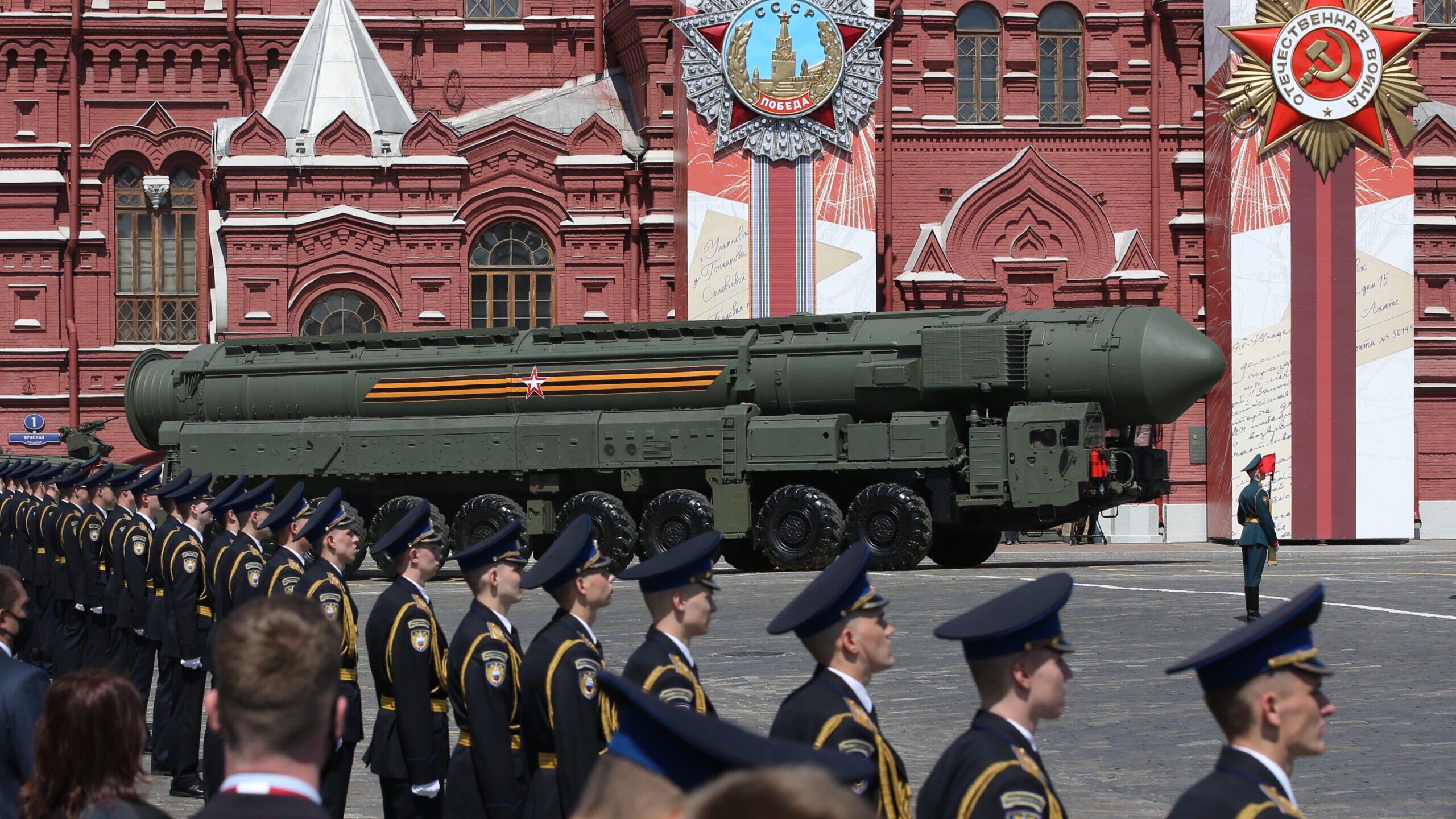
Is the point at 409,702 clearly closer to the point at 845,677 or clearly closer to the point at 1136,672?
the point at 845,677

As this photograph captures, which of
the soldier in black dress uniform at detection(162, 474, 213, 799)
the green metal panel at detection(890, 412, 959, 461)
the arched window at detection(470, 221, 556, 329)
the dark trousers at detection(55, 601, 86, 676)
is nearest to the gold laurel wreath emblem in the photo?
the arched window at detection(470, 221, 556, 329)

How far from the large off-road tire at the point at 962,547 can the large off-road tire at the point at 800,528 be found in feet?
7.13

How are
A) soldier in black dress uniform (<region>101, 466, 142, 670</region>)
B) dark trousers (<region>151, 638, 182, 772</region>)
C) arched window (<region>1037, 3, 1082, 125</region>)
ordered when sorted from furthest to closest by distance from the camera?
1. arched window (<region>1037, 3, 1082, 125</region>)
2. soldier in black dress uniform (<region>101, 466, 142, 670</region>)
3. dark trousers (<region>151, 638, 182, 772</region>)

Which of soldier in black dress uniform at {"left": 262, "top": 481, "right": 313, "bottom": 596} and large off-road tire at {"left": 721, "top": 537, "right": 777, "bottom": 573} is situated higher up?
soldier in black dress uniform at {"left": 262, "top": 481, "right": 313, "bottom": 596}

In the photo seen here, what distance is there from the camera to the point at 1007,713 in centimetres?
486

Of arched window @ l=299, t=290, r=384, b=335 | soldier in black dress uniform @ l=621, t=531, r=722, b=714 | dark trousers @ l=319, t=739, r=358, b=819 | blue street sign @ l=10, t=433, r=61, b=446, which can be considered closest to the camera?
soldier in black dress uniform @ l=621, t=531, r=722, b=714

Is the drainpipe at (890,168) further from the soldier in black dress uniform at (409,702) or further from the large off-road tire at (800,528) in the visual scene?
the soldier in black dress uniform at (409,702)

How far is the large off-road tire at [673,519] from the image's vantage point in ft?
89.4

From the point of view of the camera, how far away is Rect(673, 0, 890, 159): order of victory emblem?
35688 millimetres

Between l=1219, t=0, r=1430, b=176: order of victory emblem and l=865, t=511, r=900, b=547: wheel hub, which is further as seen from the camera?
l=1219, t=0, r=1430, b=176: order of victory emblem

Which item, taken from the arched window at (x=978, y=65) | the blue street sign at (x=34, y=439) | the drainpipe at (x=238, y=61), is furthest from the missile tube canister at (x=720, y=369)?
the arched window at (x=978, y=65)

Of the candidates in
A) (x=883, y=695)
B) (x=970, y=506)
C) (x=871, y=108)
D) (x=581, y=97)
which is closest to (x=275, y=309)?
(x=581, y=97)

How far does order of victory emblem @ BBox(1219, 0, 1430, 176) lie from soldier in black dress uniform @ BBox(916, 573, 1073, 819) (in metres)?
32.6

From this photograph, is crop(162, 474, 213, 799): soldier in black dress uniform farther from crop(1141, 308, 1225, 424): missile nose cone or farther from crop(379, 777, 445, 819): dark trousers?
crop(1141, 308, 1225, 424): missile nose cone
